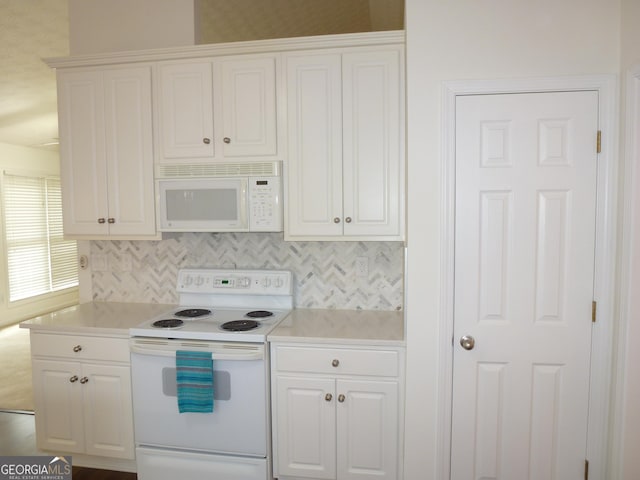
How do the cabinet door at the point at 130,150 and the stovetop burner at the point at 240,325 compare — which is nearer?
the stovetop burner at the point at 240,325

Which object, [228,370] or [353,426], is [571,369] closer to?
[353,426]

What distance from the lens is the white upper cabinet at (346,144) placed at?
7.64 ft

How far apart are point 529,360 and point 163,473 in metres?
2.05

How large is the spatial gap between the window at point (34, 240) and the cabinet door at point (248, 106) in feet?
17.5

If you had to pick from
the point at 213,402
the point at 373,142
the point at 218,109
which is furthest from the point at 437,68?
the point at 213,402

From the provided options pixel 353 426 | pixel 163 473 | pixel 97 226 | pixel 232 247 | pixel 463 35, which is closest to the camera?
pixel 463 35

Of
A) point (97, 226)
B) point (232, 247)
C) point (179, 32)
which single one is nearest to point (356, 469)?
point (232, 247)

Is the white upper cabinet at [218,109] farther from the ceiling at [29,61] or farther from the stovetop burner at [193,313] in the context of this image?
the ceiling at [29,61]

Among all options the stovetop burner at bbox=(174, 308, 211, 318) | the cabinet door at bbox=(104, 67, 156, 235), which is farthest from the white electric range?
the cabinet door at bbox=(104, 67, 156, 235)

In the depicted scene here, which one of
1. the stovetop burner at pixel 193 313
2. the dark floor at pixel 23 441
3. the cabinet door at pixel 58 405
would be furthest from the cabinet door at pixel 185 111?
the dark floor at pixel 23 441

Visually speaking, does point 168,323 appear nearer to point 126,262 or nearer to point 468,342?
point 126,262

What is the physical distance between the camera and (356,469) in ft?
Answer: 7.30

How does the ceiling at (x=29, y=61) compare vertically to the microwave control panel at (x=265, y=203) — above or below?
above

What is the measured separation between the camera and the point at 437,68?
2006 mm
